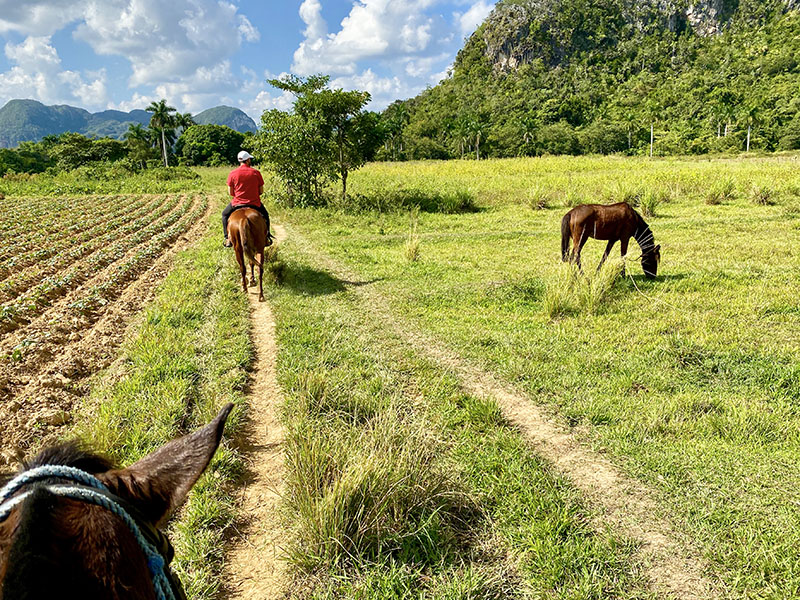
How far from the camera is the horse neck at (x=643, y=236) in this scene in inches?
324

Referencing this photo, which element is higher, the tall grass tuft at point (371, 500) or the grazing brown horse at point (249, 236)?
the grazing brown horse at point (249, 236)

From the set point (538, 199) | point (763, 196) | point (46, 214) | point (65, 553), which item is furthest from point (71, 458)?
point (46, 214)

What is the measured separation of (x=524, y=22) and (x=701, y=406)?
168 meters

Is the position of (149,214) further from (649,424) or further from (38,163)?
(38,163)

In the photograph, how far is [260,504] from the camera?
325 cm

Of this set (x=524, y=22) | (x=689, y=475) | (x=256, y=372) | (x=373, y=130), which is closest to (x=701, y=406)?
(x=689, y=475)

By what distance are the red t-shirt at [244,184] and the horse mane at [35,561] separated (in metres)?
8.37

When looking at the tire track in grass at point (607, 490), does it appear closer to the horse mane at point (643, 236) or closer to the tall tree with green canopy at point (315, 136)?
the horse mane at point (643, 236)

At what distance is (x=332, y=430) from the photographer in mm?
3564

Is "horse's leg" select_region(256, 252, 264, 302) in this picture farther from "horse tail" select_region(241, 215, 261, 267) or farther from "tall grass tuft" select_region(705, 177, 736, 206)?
"tall grass tuft" select_region(705, 177, 736, 206)

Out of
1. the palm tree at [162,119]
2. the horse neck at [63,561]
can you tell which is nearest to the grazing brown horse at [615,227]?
the horse neck at [63,561]

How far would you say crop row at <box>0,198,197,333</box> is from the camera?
6.77 m

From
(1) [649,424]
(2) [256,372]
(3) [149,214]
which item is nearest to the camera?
(1) [649,424]

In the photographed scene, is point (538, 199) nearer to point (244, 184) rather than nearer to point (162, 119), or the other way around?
point (244, 184)
